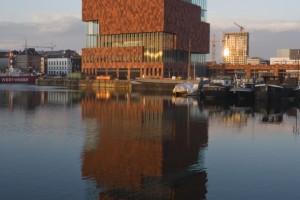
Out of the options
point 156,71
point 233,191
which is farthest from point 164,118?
point 156,71

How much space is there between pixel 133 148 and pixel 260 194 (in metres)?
11.5

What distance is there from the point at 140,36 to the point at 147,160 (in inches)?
5013

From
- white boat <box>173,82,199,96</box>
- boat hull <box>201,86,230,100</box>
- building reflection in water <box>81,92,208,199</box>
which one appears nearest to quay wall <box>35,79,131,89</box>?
white boat <box>173,82,199,96</box>

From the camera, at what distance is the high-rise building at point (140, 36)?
477 feet

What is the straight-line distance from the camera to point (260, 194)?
18906 mm

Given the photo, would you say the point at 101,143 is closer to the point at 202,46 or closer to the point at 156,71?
the point at 156,71

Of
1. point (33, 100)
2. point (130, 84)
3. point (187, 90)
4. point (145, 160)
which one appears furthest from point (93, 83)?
point (145, 160)

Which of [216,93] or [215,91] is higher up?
[215,91]

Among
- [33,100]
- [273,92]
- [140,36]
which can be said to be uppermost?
[140,36]

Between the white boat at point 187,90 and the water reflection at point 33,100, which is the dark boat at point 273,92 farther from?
the water reflection at point 33,100

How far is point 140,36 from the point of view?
150m

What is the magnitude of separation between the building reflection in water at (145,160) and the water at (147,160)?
45 millimetres

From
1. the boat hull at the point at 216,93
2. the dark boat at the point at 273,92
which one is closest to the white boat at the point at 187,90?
the boat hull at the point at 216,93

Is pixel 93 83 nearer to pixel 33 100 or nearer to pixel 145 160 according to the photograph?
pixel 33 100
